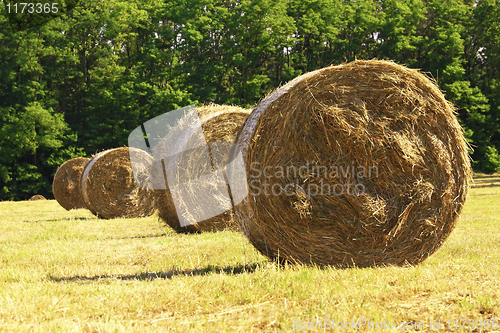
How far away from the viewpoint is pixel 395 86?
530cm

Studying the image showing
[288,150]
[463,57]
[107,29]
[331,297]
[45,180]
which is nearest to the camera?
[331,297]

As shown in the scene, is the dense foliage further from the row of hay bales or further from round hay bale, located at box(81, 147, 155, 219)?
the row of hay bales

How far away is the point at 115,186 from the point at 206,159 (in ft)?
17.6

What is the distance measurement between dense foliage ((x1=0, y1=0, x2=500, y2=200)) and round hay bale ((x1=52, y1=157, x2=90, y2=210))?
480 inches

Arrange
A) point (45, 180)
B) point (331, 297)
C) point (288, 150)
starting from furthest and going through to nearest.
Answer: point (45, 180), point (288, 150), point (331, 297)

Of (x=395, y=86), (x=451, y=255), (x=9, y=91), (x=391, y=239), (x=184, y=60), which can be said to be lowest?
(x=451, y=255)

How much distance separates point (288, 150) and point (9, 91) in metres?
31.3

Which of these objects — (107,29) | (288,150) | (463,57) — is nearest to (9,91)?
(107,29)

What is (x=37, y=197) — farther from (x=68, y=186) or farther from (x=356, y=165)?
(x=356, y=165)

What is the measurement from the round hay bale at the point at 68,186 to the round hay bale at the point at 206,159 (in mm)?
10113

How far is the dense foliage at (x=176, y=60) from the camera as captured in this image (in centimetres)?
3022

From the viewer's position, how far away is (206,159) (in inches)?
352

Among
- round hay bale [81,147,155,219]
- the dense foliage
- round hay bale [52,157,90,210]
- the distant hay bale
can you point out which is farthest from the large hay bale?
the dense foliage

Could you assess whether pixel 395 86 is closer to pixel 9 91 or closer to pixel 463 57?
pixel 9 91
